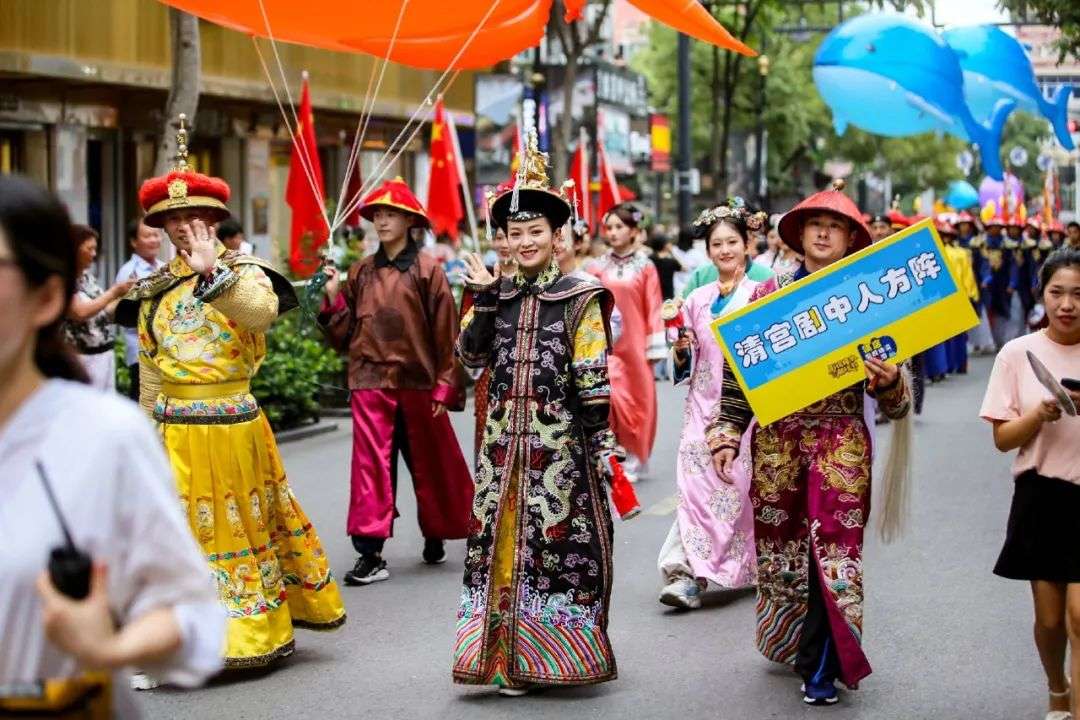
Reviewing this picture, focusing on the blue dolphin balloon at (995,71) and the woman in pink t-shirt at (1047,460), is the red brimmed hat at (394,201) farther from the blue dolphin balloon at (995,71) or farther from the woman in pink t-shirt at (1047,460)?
the blue dolphin balloon at (995,71)

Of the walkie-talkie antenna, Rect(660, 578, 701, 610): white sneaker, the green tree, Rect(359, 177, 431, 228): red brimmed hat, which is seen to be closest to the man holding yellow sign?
Rect(660, 578, 701, 610): white sneaker

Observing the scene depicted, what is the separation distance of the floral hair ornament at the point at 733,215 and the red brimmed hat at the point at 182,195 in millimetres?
2599

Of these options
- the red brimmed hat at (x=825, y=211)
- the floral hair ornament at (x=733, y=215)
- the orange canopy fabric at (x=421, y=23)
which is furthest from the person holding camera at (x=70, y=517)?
the orange canopy fabric at (x=421, y=23)

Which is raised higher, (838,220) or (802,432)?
(838,220)

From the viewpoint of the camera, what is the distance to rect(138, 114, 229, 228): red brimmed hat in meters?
6.82

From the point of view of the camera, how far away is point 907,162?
2520 inches

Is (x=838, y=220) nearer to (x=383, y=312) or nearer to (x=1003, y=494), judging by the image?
(x=383, y=312)

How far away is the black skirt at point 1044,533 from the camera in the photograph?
5695mm

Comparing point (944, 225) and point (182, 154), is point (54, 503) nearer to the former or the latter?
point (182, 154)

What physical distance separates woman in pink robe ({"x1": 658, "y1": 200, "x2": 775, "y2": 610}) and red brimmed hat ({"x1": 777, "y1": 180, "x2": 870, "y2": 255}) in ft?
4.70

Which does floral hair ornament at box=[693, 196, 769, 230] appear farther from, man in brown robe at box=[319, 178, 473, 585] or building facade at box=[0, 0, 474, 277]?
building facade at box=[0, 0, 474, 277]

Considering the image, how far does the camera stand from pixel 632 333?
12570 mm

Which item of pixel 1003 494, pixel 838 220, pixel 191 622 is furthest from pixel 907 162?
pixel 191 622

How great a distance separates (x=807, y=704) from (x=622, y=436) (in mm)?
5943
